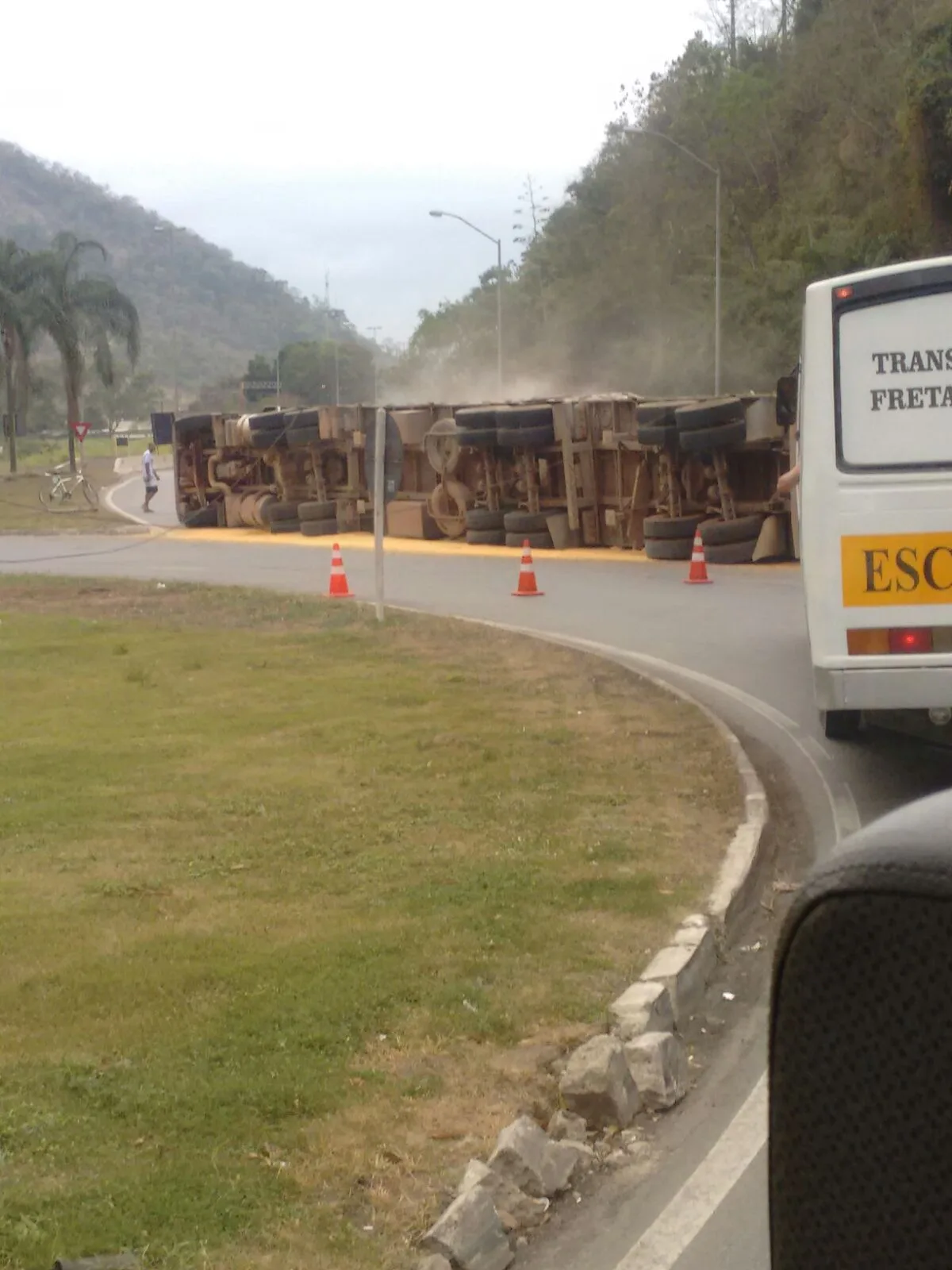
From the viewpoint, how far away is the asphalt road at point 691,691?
3.96m

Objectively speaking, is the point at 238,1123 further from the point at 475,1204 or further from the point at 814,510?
the point at 814,510

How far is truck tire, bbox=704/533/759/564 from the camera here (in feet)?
69.1

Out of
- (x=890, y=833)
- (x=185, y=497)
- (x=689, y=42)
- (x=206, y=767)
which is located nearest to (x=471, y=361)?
(x=689, y=42)

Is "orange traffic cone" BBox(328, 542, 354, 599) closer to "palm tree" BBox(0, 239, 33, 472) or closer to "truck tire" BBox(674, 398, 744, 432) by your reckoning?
"truck tire" BBox(674, 398, 744, 432)

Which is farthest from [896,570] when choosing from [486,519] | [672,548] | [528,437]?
[486,519]

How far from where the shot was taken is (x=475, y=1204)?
375 centimetres

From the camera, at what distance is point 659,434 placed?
69.5 ft

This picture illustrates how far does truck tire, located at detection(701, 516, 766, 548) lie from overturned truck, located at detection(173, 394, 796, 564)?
0.02 m

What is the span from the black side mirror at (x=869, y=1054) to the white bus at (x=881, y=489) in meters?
6.75

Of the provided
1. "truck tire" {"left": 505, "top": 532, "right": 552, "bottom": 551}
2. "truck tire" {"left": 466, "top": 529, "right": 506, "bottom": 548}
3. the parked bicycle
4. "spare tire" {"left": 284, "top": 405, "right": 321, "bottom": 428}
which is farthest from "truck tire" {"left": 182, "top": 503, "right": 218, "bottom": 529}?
"truck tire" {"left": 505, "top": 532, "right": 552, "bottom": 551}

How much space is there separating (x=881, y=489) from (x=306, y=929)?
3.90m

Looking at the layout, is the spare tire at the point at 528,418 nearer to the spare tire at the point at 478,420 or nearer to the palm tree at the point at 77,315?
the spare tire at the point at 478,420

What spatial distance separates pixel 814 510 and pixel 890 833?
Answer: 22.8 ft

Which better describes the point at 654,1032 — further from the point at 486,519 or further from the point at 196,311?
the point at 196,311
